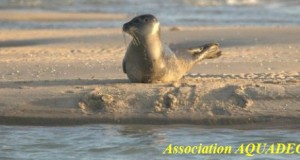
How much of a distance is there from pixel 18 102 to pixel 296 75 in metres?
3.30

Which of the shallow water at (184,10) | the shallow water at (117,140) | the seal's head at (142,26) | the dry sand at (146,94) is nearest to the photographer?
the shallow water at (117,140)

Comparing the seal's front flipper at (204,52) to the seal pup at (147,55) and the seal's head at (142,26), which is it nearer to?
the seal pup at (147,55)

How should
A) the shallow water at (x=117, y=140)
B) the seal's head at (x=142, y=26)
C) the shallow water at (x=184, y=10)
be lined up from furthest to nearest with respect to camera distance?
the shallow water at (x=184, y=10)
the seal's head at (x=142, y=26)
the shallow water at (x=117, y=140)

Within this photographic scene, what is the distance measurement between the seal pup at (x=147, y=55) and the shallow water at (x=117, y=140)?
2.63 feet

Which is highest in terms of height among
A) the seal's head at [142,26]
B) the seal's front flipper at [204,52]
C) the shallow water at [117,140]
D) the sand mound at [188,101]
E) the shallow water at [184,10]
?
the seal's head at [142,26]

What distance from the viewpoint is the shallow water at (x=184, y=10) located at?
20.8 m

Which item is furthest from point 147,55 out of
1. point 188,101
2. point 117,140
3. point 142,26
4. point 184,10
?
point 184,10

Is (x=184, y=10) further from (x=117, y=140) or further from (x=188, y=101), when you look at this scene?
(x=117, y=140)

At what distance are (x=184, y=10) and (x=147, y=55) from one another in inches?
645

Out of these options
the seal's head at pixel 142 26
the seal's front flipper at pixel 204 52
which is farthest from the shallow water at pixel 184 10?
the seal's head at pixel 142 26

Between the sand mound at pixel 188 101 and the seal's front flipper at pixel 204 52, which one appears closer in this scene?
the sand mound at pixel 188 101

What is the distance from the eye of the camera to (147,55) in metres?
9.44

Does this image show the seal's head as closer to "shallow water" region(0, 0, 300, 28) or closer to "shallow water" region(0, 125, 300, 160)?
"shallow water" region(0, 125, 300, 160)

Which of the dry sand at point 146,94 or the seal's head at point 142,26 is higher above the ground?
the seal's head at point 142,26
